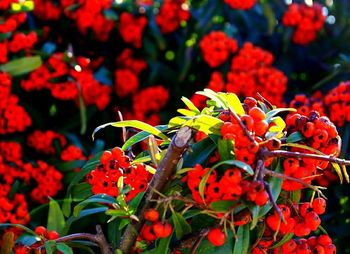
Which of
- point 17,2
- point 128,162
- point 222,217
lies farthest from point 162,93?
point 222,217

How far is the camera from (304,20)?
3.91 meters

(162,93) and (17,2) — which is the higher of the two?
(17,2)

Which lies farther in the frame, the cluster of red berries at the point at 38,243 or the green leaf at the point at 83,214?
the green leaf at the point at 83,214

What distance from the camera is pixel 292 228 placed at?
181 cm

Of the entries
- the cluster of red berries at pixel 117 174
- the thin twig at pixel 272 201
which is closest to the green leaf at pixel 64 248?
the cluster of red berries at pixel 117 174

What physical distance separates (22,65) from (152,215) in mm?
1697

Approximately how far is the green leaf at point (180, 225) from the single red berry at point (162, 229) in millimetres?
26

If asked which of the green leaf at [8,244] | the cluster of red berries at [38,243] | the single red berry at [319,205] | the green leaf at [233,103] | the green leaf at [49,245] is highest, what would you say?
the green leaf at [233,103]

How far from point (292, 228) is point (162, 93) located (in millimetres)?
2104

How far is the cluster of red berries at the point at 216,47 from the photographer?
12.0 feet

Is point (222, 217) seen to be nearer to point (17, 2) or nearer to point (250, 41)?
point (17, 2)


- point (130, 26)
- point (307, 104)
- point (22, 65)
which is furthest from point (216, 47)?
point (22, 65)

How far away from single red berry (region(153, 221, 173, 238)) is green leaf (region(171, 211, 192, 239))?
0.08 feet

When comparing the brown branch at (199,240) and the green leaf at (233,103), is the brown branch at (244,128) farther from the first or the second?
the brown branch at (199,240)
